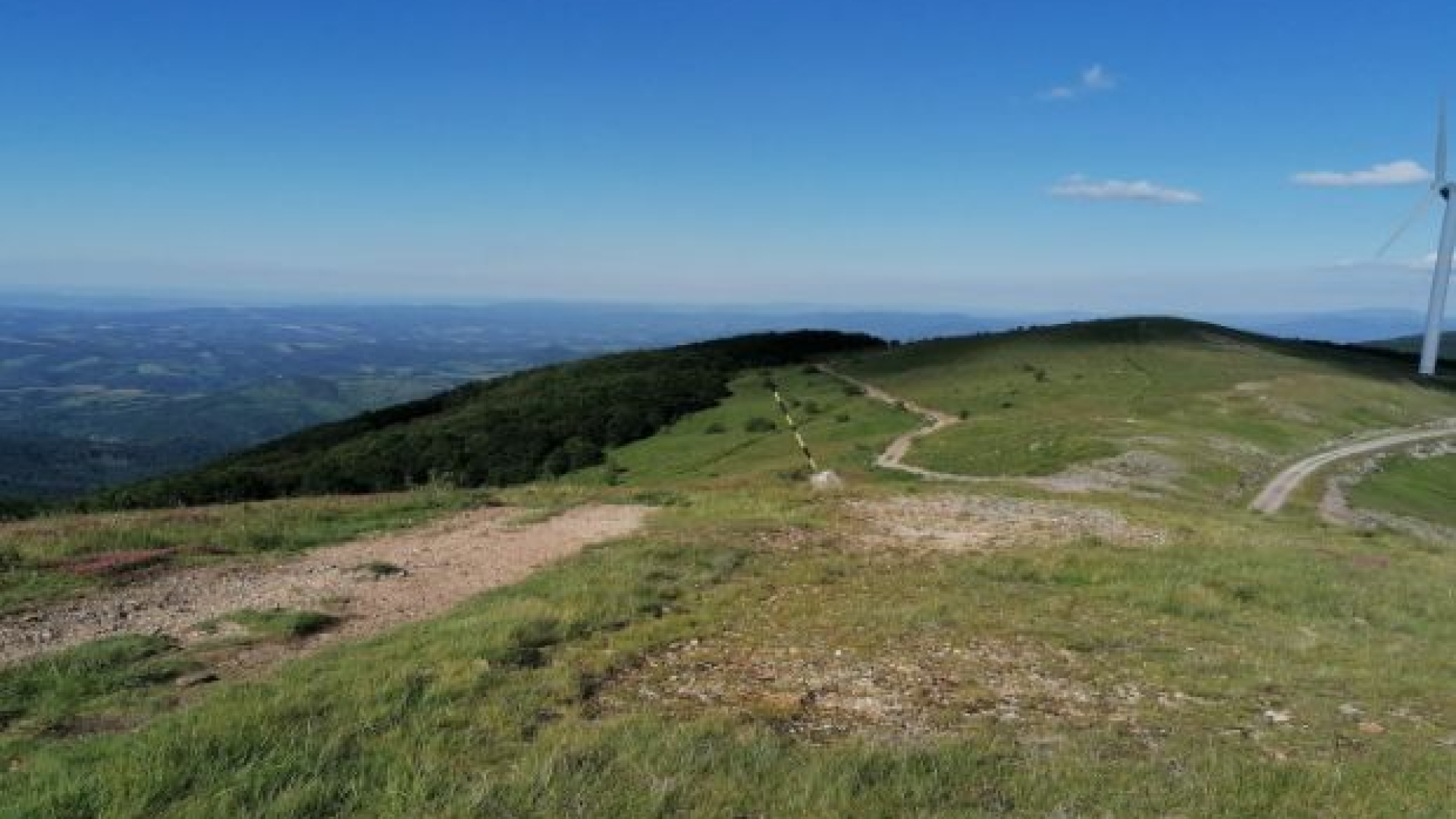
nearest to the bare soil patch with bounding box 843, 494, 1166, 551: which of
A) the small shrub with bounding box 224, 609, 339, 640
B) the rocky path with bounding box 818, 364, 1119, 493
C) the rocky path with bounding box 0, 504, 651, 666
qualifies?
the rocky path with bounding box 0, 504, 651, 666

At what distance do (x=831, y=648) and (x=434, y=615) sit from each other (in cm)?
663

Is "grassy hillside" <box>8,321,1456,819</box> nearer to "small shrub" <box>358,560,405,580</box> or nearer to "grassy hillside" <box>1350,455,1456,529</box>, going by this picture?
"small shrub" <box>358,560,405,580</box>

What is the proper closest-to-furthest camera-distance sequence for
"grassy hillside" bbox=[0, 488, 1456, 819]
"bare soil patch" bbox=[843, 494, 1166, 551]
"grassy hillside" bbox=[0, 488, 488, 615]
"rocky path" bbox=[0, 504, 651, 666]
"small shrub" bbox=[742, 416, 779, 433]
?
"grassy hillside" bbox=[0, 488, 1456, 819], "rocky path" bbox=[0, 504, 651, 666], "grassy hillside" bbox=[0, 488, 488, 615], "bare soil patch" bbox=[843, 494, 1166, 551], "small shrub" bbox=[742, 416, 779, 433]

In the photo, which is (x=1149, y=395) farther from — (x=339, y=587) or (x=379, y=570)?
(x=339, y=587)

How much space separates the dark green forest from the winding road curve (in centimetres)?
4695

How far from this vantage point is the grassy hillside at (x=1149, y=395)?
172ft

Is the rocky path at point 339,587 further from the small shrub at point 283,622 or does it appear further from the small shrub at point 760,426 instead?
the small shrub at point 760,426

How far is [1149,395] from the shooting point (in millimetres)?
77625

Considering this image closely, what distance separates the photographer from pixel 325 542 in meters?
21.9

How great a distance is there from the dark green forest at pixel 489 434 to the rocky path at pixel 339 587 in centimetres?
3954

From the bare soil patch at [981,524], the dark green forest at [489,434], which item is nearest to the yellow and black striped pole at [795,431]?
the dark green forest at [489,434]

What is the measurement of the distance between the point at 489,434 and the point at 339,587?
83.2 metres

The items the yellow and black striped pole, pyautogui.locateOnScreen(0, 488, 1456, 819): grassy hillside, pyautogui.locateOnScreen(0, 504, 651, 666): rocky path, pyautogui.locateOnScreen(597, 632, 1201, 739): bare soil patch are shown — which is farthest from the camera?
the yellow and black striped pole

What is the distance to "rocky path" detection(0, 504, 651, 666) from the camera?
14242 millimetres
